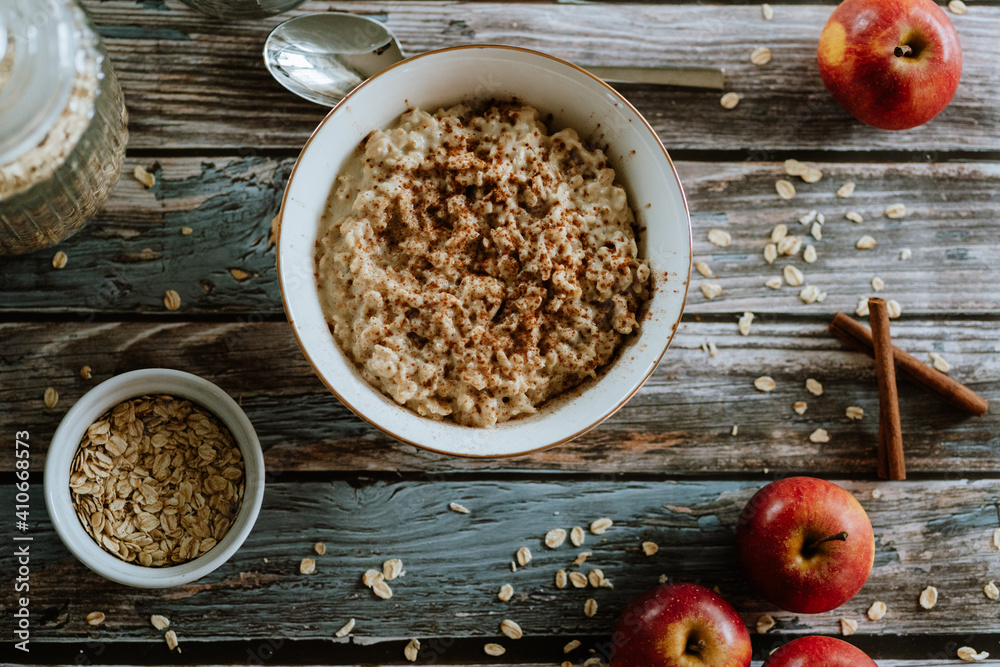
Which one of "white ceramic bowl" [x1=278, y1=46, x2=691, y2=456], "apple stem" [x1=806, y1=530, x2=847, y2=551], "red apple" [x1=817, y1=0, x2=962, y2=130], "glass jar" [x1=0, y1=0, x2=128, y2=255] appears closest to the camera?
"glass jar" [x1=0, y1=0, x2=128, y2=255]

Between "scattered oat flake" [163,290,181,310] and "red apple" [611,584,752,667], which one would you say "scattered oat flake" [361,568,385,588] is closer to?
"red apple" [611,584,752,667]

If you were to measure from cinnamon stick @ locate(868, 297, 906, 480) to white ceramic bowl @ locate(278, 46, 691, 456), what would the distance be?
0.44 m

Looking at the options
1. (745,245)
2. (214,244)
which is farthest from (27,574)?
(745,245)

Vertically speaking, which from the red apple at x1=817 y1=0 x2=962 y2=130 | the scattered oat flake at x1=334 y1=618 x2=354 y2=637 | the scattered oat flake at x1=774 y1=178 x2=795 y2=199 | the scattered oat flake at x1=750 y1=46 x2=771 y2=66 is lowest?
the scattered oat flake at x1=334 y1=618 x2=354 y2=637

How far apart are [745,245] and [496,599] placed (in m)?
0.77

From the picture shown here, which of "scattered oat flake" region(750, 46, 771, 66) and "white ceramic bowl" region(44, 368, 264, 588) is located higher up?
"scattered oat flake" region(750, 46, 771, 66)

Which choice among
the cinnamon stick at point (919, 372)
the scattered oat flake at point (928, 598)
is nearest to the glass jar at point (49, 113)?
the cinnamon stick at point (919, 372)

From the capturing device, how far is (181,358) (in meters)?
1.24

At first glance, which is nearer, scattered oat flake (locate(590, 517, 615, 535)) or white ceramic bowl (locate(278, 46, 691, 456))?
white ceramic bowl (locate(278, 46, 691, 456))

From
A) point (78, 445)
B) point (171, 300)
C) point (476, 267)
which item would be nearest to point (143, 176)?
point (171, 300)

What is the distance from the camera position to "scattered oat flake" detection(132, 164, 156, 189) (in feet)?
4.08

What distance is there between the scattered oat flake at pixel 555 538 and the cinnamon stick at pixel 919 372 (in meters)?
0.61

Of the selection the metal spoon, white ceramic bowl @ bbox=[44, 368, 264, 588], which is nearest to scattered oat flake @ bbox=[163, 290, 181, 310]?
white ceramic bowl @ bbox=[44, 368, 264, 588]

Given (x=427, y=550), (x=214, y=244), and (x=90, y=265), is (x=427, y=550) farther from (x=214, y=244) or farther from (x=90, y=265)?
(x=90, y=265)
